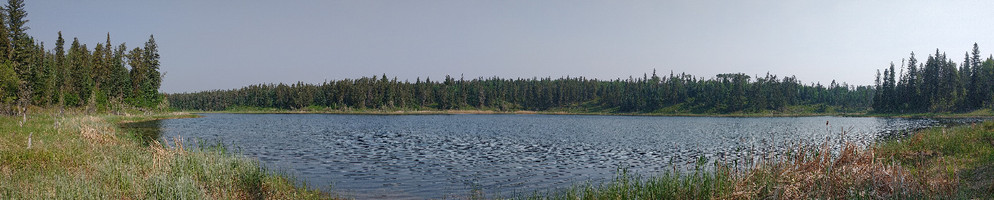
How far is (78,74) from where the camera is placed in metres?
95.7

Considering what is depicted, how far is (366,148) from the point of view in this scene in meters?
40.6

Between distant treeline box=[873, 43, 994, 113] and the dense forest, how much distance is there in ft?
672

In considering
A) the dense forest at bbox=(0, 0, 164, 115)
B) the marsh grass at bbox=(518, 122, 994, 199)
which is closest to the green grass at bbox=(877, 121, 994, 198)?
the marsh grass at bbox=(518, 122, 994, 199)

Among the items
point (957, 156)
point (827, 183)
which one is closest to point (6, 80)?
point (827, 183)

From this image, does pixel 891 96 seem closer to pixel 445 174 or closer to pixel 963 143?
pixel 963 143

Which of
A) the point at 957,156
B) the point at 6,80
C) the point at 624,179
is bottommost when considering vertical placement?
the point at 624,179

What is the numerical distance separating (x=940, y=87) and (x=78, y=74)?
21943 centimetres

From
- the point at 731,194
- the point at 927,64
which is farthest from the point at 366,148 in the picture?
the point at 927,64

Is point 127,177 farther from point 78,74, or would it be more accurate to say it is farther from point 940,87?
point 940,87

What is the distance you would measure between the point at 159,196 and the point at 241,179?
435cm

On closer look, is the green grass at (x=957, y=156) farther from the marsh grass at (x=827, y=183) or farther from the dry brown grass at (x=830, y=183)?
the dry brown grass at (x=830, y=183)

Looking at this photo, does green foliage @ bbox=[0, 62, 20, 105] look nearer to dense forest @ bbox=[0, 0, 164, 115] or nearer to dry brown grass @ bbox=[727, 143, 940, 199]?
dense forest @ bbox=[0, 0, 164, 115]

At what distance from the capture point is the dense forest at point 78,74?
68.8 m

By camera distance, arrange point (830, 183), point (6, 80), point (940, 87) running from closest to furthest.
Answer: point (830, 183) → point (6, 80) → point (940, 87)
